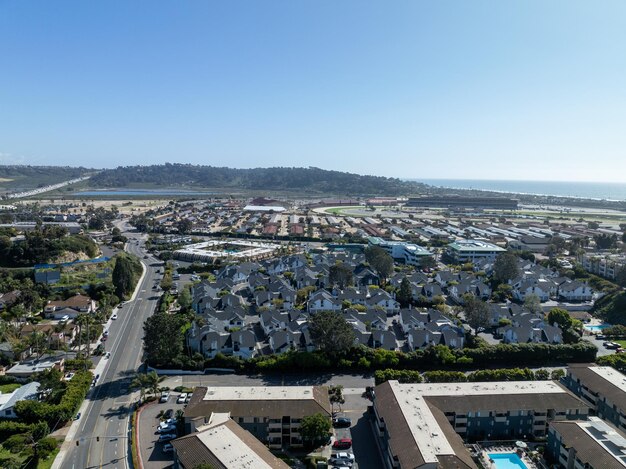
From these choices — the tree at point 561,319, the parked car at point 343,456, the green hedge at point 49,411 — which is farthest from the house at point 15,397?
the tree at point 561,319

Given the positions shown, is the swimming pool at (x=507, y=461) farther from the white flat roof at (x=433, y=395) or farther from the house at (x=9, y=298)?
the house at (x=9, y=298)

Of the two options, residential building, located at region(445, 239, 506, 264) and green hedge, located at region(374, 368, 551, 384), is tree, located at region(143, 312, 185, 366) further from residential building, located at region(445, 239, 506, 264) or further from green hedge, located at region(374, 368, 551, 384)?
residential building, located at region(445, 239, 506, 264)

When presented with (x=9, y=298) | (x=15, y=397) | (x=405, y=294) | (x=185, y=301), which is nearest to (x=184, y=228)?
(x=9, y=298)

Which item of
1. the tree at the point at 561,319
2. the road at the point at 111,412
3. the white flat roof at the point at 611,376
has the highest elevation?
the tree at the point at 561,319

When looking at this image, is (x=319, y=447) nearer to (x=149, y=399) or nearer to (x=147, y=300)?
(x=149, y=399)

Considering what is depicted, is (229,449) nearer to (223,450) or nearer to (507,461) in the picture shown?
(223,450)
